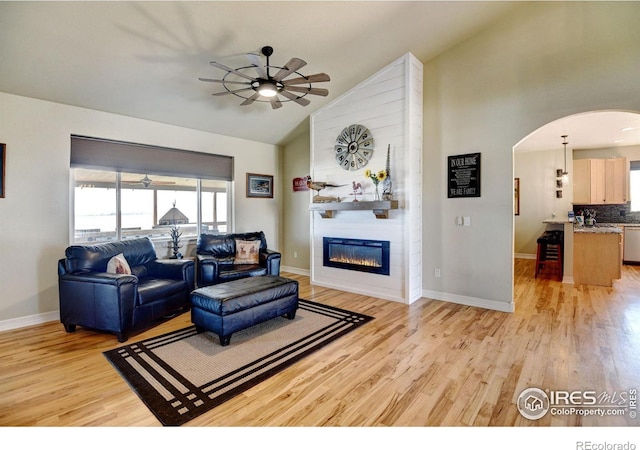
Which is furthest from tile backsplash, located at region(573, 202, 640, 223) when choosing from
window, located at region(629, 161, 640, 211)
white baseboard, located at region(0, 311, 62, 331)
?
white baseboard, located at region(0, 311, 62, 331)

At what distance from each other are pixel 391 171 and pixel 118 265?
3.70 metres

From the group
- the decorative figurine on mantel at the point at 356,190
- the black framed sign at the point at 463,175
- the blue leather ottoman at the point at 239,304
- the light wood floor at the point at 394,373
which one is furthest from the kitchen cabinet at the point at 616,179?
the blue leather ottoman at the point at 239,304

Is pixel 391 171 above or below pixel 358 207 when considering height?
above

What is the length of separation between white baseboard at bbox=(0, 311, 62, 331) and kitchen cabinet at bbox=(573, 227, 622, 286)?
7.87 metres

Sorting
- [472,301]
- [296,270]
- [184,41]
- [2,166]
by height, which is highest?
[184,41]

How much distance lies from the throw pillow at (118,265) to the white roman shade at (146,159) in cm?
143

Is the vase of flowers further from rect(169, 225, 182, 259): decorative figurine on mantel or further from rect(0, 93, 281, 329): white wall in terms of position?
rect(0, 93, 281, 329): white wall

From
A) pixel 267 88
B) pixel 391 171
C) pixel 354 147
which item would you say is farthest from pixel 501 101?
pixel 267 88

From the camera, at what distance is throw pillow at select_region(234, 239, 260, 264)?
15.8ft

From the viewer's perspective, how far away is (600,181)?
272 inches

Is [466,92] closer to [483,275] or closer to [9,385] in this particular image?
[483,275]

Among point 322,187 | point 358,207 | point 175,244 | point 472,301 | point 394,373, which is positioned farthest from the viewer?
point 322,187

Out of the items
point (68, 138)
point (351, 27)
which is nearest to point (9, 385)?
point (68, 138)

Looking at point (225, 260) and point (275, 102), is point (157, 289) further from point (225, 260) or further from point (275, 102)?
point (275, 102)
